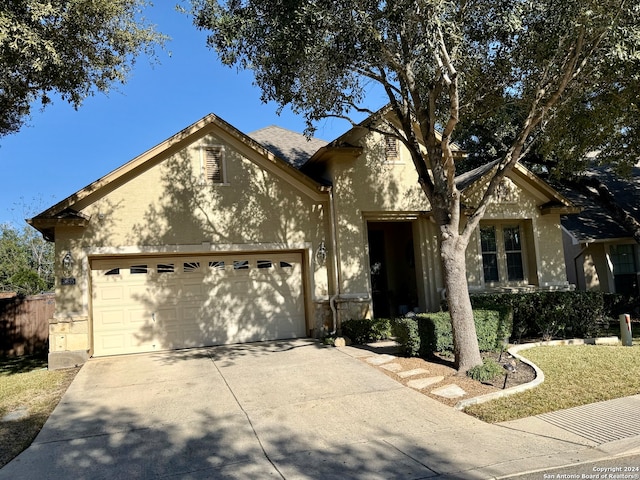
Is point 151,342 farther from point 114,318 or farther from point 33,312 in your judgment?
point 33,312

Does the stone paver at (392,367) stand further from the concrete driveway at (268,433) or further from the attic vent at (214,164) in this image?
the attic vent at (214,164)

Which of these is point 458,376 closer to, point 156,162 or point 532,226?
point 532,226

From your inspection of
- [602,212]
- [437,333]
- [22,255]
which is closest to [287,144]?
[437,333]

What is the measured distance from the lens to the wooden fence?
1376 cm

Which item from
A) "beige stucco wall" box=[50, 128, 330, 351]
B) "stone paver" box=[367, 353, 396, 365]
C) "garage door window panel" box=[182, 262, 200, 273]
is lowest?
"stone paver" box=[367, 353, 396, 365]

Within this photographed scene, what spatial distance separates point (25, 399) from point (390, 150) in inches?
408

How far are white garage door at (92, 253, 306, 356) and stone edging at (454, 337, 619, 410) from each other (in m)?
5.55

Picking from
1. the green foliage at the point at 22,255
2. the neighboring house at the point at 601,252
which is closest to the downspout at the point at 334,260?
the neighboring house at the point at 601,252

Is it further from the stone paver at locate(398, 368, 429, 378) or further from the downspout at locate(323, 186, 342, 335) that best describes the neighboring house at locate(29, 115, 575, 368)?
the stone paver at locate(398, 368, 429, 378)

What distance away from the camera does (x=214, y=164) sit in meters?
12.1

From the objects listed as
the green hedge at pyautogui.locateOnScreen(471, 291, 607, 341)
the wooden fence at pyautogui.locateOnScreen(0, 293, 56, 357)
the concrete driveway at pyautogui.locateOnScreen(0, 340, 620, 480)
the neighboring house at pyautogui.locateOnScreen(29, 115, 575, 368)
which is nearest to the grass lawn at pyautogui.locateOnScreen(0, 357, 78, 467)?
the concrete driveway at pyautogui.locateOnScreen(0, 340, 620, 480)

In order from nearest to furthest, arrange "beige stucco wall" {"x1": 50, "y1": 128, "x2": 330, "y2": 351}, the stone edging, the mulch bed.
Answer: the stone edging < the mulch bed < "beige stucco wall" {"x1": 50, "y1": 128, "x2": 330, "y2": 351}

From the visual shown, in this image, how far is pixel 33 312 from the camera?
14117 millimetres

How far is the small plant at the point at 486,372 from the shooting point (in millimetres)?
7930
